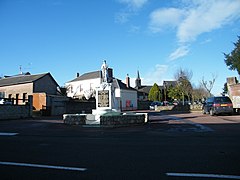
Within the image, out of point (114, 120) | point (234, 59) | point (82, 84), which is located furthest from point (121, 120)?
point (82, 84)

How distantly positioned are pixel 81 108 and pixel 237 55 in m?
21.6

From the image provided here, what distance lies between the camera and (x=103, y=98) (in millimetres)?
18750

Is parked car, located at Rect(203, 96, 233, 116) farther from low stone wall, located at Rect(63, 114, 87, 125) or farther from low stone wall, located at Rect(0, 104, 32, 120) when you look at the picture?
low stone wall, located at Rect(0, 104, 32, 120)

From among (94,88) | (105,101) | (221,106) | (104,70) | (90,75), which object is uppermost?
(90,75)

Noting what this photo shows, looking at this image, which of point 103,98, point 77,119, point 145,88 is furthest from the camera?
point 145,88

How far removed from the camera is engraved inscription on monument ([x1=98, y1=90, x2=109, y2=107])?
731 inches

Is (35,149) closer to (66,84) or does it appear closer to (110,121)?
(110,121)

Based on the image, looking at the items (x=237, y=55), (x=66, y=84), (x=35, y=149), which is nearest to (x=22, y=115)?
(x=35, y=149)

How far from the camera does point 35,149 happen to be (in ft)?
26.7

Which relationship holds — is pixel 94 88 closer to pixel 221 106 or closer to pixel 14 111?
pixel 14 111

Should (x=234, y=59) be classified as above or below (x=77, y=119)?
above

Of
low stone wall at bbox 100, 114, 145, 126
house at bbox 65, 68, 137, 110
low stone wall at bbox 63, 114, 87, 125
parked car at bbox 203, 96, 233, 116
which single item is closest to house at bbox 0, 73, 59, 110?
house at bbox 65, 68, 137, 110

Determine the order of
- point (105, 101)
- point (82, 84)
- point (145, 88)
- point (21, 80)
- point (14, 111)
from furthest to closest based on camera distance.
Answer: point (145, 88), point (82, 84), point (21, 80), point (14, 111), point (105, 101)

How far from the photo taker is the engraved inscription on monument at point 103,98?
1858cm
